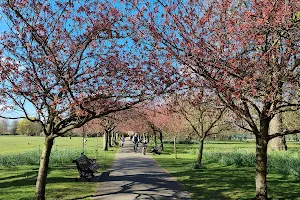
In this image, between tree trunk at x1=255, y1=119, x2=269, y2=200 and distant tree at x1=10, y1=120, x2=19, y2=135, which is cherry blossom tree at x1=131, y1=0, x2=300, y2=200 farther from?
distant tree at x1=10, y1=120, x2=19, y2=135

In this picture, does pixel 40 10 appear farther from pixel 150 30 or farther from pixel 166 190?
pixel 166 190

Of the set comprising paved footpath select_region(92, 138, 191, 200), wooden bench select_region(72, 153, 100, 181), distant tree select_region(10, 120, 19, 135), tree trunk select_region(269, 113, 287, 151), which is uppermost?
distant tree select_region(10, 120, 19, 135)

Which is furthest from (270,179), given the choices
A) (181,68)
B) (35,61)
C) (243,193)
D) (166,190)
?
(35,61)

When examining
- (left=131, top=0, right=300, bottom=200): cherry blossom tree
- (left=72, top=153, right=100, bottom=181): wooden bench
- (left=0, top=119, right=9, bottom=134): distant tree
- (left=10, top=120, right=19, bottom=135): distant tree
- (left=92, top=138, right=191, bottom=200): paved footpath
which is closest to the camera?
(left=131, top=0, right=300, bottom=200): cherry blossom tree

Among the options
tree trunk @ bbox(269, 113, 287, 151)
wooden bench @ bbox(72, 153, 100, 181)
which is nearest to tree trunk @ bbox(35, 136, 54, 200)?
wooden bench @ bbox(72, 153, 100, 181)

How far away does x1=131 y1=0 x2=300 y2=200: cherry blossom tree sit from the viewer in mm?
6324

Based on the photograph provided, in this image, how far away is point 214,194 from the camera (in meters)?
9.38

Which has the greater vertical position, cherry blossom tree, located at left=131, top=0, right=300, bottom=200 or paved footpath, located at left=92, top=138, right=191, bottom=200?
cherry blossom tree, located at left=131, top=0, right=300, bottom=200

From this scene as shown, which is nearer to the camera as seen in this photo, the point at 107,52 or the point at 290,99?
the point at 290,99

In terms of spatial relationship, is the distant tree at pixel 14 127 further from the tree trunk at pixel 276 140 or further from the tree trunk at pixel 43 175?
the tree trunk at pixel 43 175

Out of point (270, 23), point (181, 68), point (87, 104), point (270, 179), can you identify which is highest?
point (270, 23)

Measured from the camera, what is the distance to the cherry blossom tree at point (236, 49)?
6324mm

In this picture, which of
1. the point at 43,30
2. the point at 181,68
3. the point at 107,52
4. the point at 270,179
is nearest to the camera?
the point at 43,30

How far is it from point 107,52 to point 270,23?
12.8ft
